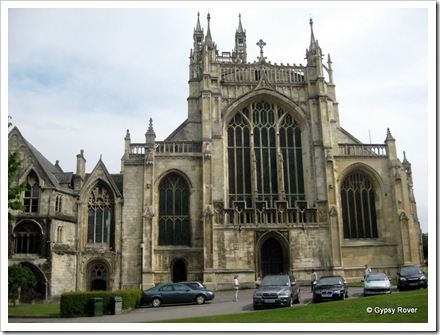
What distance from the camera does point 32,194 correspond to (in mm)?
33750

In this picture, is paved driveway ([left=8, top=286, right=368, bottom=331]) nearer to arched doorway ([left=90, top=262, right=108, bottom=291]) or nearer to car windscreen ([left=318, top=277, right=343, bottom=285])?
car windscreen ([left=318, top=277, right=343, bottom=285])

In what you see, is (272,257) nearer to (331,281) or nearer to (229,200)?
(229,200)

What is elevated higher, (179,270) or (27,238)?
(27,238)

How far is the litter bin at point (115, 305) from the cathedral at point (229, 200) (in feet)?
37.2

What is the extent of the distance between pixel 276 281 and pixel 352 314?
21.6 ft

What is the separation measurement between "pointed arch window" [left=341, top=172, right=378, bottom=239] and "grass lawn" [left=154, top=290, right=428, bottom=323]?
1850 centimetres

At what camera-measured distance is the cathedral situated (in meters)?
33.9

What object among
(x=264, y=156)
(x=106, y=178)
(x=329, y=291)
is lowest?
(x=329, y=291)

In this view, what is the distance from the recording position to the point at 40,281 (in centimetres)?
3188

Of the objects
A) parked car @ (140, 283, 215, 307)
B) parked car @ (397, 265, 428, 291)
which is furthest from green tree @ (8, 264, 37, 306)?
parked car @ (397, 265, 428, 291)

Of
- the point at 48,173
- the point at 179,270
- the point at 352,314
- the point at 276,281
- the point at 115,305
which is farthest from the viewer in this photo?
the point at 179,270

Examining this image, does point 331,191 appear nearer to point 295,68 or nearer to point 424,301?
point 295,68

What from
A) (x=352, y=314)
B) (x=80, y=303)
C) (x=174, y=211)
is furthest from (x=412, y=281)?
(x=174, y=211)

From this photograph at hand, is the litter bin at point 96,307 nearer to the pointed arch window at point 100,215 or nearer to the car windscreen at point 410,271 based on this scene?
the pointed arch window at point 100,215
